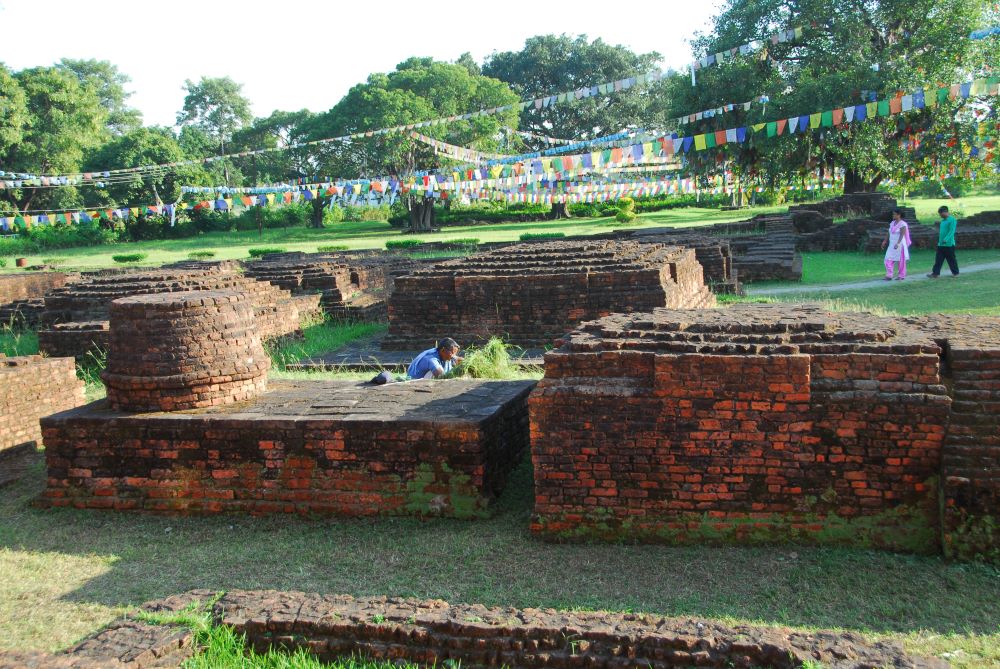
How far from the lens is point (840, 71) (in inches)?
871

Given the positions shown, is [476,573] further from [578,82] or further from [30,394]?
[578,82]

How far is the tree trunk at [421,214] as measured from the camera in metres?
37.8

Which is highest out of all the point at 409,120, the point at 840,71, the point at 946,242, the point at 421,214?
the point at 409,120

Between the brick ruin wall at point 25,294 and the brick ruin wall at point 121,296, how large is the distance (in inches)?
66.3

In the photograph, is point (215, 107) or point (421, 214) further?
point (215, 107)

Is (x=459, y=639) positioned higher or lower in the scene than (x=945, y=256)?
lower

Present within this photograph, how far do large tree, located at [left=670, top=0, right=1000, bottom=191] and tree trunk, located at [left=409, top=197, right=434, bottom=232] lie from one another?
1512 cm

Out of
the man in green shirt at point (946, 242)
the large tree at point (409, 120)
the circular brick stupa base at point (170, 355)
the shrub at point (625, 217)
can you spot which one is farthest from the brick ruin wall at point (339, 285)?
the large tree at point (409, 120)

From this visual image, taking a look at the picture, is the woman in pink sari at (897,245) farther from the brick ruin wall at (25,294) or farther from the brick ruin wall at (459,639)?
the brick ruin wall at (25,294)

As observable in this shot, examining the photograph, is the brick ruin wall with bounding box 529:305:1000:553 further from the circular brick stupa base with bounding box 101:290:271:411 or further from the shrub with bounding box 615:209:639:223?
the shrub with bounding box 615:209:639:223

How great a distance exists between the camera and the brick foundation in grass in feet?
15.7

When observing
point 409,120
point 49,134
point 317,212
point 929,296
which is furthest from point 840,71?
point 49,134

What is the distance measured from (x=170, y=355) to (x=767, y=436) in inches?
149

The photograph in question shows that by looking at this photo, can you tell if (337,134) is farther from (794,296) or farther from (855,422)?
(855,422)
